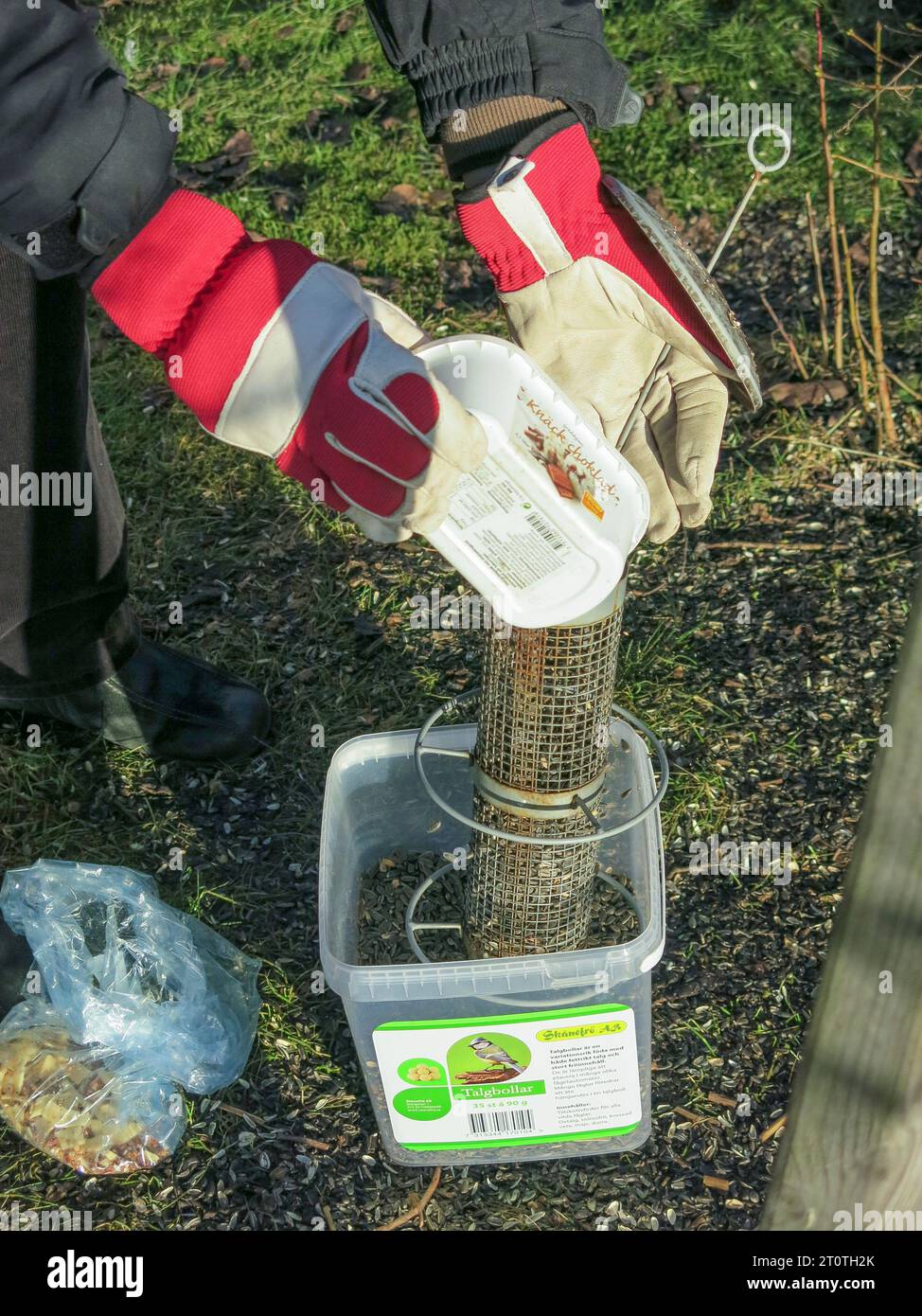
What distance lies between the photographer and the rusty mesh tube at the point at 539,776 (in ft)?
6.17

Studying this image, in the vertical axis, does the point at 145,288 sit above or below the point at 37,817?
above

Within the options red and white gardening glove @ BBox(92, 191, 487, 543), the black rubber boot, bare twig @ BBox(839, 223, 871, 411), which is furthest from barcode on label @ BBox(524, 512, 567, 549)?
bare twig @ BBox(839, 223, 871, 411)

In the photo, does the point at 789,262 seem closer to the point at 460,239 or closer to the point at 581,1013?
the point at 460,239

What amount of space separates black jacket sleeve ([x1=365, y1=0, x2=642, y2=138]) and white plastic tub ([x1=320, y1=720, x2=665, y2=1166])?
108 cm

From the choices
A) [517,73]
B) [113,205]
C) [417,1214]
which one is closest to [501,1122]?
[417,1214]

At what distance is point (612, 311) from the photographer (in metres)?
1.93

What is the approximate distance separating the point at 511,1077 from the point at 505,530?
37.9 inches

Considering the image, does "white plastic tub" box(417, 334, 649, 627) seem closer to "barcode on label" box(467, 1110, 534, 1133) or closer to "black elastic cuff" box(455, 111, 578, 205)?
"black elastic cuff" box(455, 111, 578, 205)

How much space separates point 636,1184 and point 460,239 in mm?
2839

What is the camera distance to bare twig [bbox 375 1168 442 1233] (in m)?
2.29

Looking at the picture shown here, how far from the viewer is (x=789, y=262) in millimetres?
3879

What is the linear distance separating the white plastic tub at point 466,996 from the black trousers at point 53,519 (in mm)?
685

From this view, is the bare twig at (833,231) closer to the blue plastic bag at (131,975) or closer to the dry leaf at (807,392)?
the dry leaf at (807,392)

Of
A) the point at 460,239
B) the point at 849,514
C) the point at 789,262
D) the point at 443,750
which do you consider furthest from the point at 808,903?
the point at 460,239
